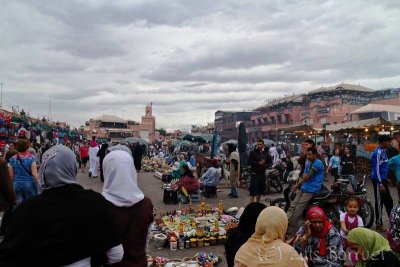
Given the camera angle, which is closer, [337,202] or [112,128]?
[337,202]

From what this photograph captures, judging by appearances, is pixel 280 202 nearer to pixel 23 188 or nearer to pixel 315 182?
pixel 315 182

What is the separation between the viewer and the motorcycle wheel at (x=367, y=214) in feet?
21.2

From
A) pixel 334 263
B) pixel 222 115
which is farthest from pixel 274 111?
pixel 334 263

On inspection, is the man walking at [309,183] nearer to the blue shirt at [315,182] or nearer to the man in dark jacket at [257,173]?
the blue shirt at [315,182]

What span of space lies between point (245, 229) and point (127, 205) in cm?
111

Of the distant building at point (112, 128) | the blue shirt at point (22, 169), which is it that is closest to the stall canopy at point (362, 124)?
the blue shirt at point (22, 169)

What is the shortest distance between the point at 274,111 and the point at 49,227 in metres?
53.7

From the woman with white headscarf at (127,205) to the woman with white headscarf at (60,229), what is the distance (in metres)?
0.49

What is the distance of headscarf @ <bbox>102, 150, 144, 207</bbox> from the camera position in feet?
7.82

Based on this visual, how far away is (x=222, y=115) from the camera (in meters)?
72.1

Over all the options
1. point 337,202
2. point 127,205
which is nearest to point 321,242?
point 127,205

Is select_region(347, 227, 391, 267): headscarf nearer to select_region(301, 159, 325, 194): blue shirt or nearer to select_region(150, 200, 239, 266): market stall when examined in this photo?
select_region(150, 200, 239, 266): market stall

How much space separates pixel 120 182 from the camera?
2.41m

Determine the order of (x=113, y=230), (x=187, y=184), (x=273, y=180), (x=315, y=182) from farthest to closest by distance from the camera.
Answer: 1. (x=273, y=180)
2. (x=187, y=184)
3. (x=315, y=182)
4. (x=113, y=230)
